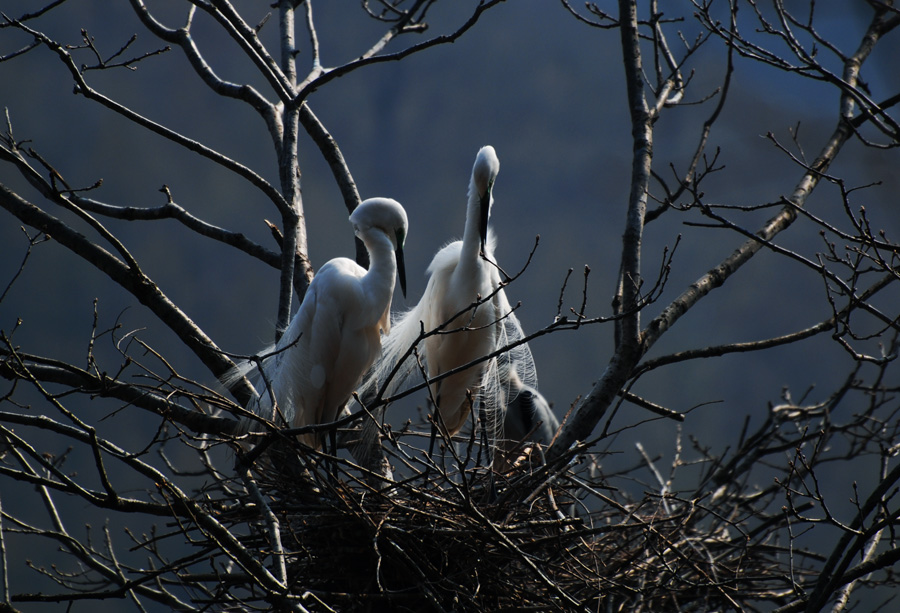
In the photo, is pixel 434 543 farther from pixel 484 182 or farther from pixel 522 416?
pixel 484 182

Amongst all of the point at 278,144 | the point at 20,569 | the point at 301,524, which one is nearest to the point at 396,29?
the point at 278,144

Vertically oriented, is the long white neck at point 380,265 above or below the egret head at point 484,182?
below

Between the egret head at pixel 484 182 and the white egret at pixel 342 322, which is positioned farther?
the egret head at pixel 484 182

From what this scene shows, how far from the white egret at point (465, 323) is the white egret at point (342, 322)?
234mm

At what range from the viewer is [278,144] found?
347 cm

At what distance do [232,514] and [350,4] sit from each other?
5.03 meters

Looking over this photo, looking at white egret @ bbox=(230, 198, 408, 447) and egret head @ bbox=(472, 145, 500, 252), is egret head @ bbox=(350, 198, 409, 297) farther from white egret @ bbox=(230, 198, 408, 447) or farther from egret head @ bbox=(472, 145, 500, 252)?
egret head @ bbox=(472, 145, 500, 252)

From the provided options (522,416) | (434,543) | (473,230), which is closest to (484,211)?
(473,230)

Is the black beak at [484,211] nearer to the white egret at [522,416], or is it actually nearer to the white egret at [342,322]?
the white egret at [342,322]

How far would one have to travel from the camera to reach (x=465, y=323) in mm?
3357

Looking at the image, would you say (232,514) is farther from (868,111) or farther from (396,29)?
(396,29)

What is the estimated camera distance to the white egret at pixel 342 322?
9.84 feet

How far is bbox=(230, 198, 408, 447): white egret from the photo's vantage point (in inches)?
118

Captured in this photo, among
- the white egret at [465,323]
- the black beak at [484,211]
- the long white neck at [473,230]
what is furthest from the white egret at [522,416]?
the black beak at [484,211]
